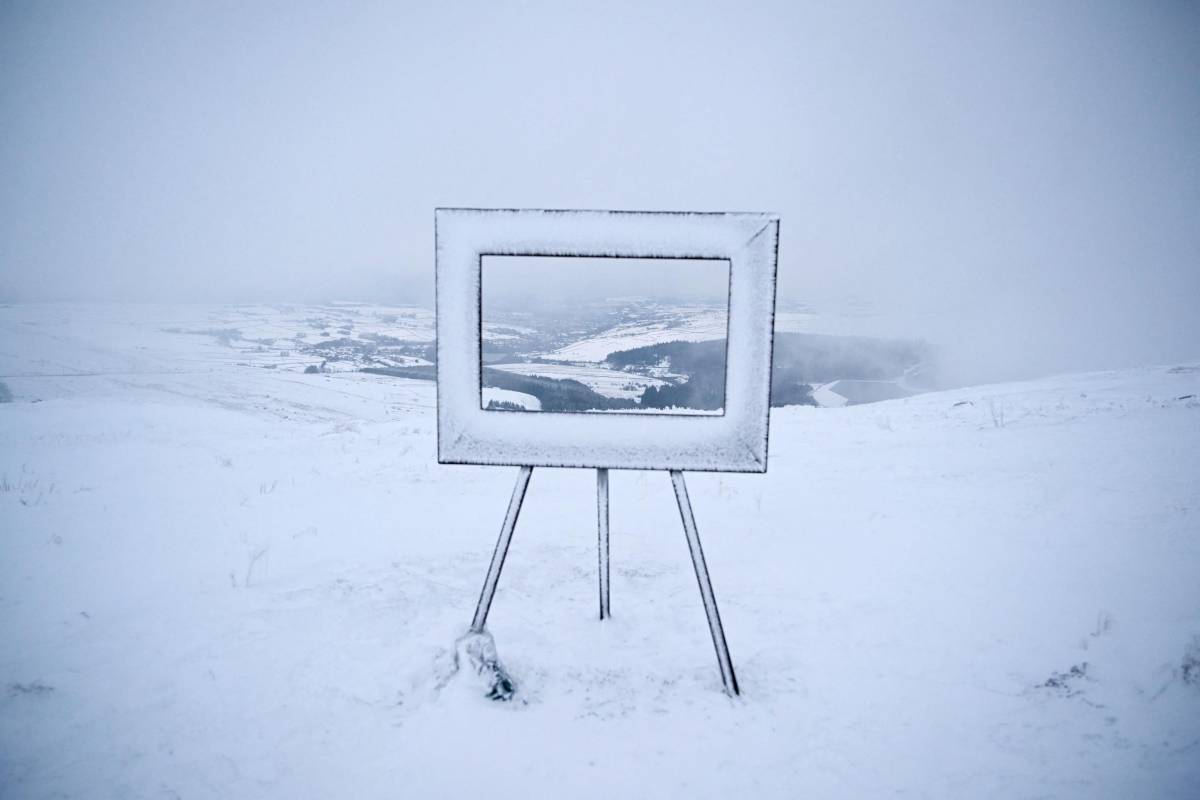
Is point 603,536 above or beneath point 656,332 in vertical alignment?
beneath

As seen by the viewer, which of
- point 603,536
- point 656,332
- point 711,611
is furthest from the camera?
point 603,536

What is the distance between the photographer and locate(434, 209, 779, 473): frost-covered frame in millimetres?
2703

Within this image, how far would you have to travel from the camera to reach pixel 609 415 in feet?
9.53

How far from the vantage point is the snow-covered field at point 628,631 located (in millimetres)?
2369

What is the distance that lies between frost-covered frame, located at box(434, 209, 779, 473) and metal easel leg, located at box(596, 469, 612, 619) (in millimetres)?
421

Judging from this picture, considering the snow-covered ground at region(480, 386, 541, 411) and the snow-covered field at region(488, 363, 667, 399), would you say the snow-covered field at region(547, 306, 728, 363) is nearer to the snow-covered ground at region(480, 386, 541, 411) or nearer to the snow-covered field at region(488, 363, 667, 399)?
the snow-covered field at region(488, 363, 667, 399)

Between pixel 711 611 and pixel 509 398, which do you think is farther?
pixel 509 398

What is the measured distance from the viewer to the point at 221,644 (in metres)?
3.26

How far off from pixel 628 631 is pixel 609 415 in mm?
1631

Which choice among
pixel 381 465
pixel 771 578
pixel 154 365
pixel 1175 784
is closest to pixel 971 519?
pixel 771 578

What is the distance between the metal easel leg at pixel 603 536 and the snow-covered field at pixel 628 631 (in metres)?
0.17

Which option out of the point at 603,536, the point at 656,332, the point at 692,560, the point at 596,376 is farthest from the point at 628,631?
the point at 656,332

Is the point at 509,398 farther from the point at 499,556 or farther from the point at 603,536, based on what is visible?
the point at 603,536

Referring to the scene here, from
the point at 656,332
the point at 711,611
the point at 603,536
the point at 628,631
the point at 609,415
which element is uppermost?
the point at 656,332
